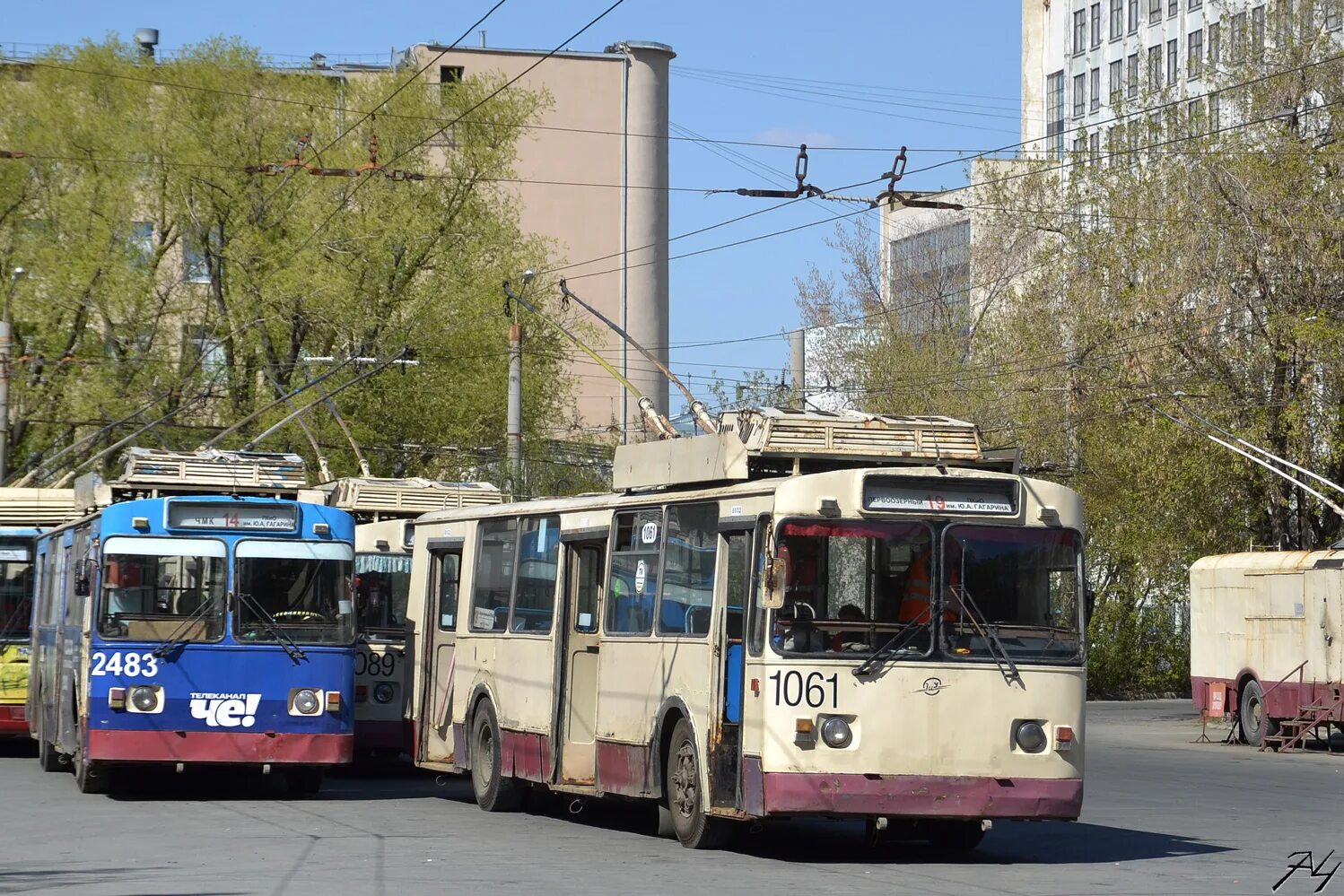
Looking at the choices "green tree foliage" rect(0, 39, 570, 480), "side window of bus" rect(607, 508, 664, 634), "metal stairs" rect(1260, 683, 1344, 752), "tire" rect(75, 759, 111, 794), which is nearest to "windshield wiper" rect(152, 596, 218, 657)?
"tire" rect(75, 759, 111, 794)

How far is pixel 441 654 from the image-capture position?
19609 millimetres

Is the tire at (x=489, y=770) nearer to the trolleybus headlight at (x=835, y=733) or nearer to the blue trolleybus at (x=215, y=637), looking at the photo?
the blue trolleybus at (x=215, y=637)

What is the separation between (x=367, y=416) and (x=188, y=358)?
3.79 m

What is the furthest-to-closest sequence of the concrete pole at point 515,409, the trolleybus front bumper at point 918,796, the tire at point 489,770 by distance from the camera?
the concrete pole at point 515,409 → the tire at point 489,770 → the trolleybus front bumper at point 918,796

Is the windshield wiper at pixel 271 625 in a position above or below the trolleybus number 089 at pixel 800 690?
above

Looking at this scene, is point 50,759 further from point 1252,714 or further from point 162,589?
point 1252,714

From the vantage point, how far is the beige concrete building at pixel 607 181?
71.8m

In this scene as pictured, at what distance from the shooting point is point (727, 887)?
11.5 meters

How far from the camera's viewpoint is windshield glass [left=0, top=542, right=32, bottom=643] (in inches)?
977

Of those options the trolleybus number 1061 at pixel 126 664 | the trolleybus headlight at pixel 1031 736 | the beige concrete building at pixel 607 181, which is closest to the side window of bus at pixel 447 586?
the trolleybus number 1061 at pixel 126 664

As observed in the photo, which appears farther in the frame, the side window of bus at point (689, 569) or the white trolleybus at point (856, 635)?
the side window of bus at point (689, 569)

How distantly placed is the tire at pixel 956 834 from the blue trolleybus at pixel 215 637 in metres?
5.87

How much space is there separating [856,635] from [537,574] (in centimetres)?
470

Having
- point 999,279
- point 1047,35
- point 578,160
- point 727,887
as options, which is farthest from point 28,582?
point 1047,35
